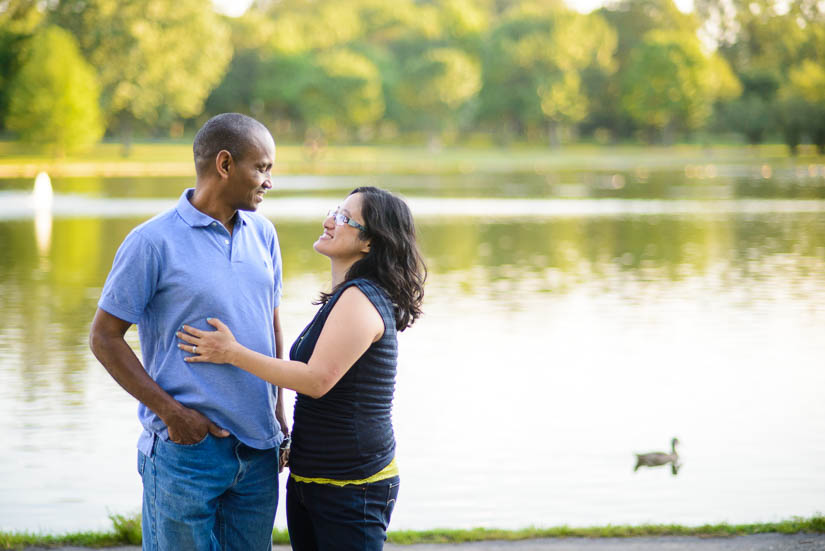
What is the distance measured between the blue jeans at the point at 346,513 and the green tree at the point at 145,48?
72773mm

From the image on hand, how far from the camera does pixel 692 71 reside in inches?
3676

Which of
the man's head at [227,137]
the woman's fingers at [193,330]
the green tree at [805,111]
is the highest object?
the green tree at [805,111]

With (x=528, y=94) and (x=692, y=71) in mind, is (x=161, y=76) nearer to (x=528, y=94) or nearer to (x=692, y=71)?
(x=528, y=94)

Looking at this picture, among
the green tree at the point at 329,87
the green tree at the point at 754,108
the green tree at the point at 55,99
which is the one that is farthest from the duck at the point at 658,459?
the green tree at the point at 329,87

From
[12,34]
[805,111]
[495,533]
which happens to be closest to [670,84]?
[805,111]

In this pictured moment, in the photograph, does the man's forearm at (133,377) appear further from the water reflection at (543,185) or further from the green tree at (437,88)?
the green tree at (437,88)

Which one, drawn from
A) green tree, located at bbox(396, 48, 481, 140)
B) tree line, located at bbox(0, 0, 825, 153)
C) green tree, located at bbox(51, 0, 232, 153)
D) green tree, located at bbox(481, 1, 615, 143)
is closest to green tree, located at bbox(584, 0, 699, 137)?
tree line, located at bbox(0, 0, 825, 153)

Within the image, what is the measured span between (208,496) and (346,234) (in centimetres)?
88

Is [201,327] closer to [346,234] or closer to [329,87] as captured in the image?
[346,234]

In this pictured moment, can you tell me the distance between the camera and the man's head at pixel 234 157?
3.39 metres

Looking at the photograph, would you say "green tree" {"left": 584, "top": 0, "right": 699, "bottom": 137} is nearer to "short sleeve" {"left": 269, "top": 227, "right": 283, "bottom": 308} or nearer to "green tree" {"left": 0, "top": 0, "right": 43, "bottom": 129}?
"green tree" {"left": 0, "top": 0, "right": 43, "bottom": 129}

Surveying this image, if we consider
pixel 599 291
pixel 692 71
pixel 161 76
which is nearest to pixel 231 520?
pixel 599 291

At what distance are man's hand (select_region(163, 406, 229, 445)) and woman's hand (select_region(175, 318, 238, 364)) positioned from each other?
163mm

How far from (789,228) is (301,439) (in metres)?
23.9
